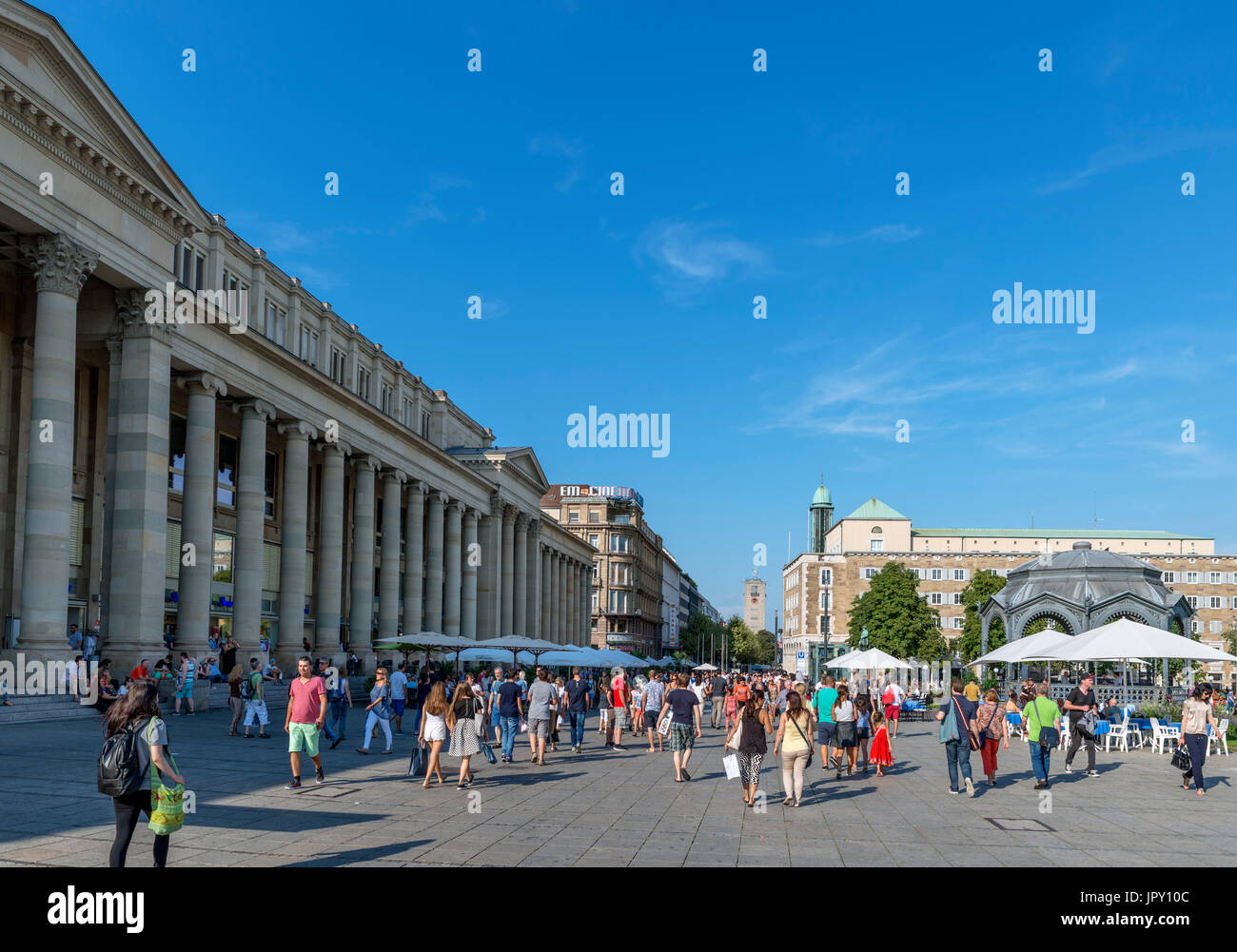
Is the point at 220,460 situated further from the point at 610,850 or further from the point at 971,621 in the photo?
the point at 971,621

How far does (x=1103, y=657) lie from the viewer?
2684 centimetres

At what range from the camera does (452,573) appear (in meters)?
63.3

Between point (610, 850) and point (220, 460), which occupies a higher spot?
point (220, 460)

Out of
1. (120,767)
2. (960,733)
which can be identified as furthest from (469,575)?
(120,767)

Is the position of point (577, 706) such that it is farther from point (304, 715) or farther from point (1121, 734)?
point (1121, 734)

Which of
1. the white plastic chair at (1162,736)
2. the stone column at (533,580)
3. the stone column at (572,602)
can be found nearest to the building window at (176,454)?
the white plastic chair at (1162,736)

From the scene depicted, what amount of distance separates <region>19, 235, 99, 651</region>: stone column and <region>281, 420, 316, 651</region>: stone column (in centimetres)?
1586

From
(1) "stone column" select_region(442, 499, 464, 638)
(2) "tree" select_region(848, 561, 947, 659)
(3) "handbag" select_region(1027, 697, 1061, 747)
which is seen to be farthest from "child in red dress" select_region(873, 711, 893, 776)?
(2) "tree" select_region(848, 561, 947, 659)

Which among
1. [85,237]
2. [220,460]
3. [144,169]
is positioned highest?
[144,169]

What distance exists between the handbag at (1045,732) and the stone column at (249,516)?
28480 mm

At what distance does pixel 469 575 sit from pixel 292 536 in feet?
80.3
